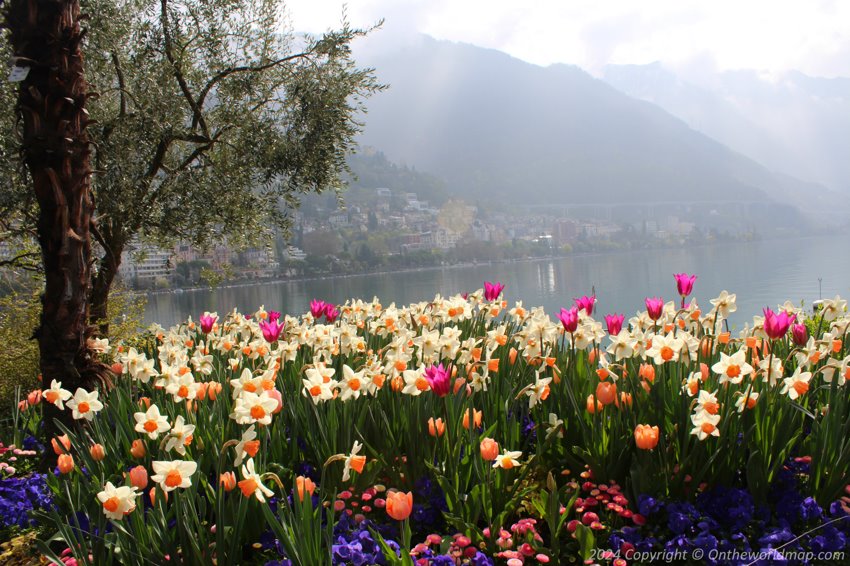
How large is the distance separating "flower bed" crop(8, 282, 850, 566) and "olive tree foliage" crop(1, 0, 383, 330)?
475cm

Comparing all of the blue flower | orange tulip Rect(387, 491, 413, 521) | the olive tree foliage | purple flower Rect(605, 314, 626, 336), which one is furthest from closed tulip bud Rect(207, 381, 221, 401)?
the olive tree foliage

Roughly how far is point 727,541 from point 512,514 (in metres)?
0.85

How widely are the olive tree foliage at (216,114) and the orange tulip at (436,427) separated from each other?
5687 millimetres

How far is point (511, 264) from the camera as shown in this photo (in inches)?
2088

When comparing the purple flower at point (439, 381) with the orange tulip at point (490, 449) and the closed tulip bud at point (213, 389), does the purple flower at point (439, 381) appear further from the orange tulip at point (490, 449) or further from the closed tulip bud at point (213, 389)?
the closed tulip bud at point (213, 389)

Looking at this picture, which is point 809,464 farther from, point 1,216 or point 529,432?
point 1,216

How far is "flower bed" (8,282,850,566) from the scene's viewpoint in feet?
6.89

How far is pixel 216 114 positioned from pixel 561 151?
15516 cm

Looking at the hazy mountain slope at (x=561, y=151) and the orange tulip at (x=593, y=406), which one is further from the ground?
the hazy mountain slope at (x=561, y=151)

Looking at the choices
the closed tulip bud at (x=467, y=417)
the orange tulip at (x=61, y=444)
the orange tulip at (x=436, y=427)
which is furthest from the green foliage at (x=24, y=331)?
the closed tulip bud at (x=467, y=417)

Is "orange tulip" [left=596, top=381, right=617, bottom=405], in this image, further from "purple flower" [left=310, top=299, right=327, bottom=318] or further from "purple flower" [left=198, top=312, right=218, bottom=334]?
"purple flower" [left=198, top=312, right=218, bottom=334]

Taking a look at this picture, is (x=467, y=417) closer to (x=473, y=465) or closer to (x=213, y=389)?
(x=473, y=465)

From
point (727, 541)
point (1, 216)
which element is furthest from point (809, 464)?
point (1, 216)

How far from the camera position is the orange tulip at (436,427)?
2.63 meters
